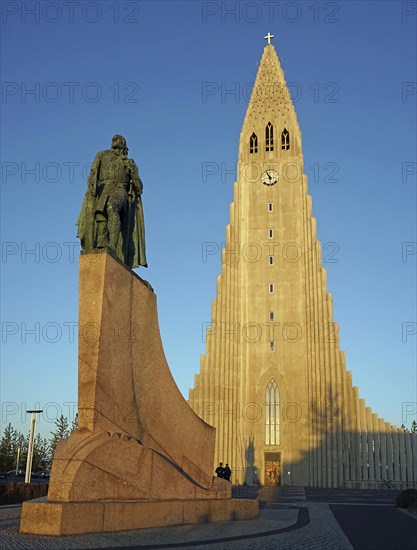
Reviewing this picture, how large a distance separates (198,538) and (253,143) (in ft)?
156

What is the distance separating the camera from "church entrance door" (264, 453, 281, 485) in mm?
43781

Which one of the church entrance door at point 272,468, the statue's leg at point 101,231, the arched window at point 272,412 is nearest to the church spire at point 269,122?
the arched window at point 272,412

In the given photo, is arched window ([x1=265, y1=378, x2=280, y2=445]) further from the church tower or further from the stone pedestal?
the stone pedestal

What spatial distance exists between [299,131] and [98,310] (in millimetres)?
46268

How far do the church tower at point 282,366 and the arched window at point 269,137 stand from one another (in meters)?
1.36

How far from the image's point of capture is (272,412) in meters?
45.1

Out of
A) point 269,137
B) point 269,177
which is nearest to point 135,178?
point 269,177

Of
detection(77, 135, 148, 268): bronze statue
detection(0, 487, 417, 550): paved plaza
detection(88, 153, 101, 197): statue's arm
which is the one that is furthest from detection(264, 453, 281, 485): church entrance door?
detection(88, 153, 101, 197): statue's arm

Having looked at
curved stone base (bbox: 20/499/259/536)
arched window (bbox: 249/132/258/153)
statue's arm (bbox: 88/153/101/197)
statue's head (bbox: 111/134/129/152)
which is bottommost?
curved stone base (bbox: 20/499/259/536)

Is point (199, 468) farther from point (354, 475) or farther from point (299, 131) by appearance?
point (299, 131)

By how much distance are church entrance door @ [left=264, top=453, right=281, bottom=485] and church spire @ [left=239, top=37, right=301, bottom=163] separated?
25361 millimetres

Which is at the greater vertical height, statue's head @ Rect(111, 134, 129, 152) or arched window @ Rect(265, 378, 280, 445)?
statue's head @ Rect(111, 134, 129, 152)

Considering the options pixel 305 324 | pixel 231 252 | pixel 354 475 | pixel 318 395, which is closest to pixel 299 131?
pixel 231 252

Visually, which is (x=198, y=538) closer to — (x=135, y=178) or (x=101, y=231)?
(x=101, y=231)
